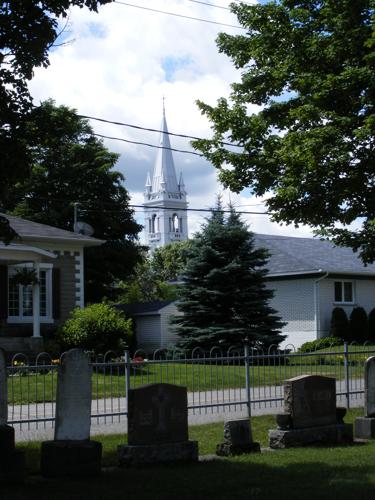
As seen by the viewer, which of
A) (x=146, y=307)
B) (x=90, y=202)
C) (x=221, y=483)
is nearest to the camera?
(x=221, y=483)

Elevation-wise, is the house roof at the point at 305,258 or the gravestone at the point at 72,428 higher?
the house roof at the point at 305,258

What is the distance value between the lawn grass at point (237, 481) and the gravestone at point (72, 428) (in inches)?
8.0

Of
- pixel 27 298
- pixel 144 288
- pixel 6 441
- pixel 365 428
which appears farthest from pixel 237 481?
pixel 144 288

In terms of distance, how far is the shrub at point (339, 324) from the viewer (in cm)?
3334

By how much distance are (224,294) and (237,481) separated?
1990 cm

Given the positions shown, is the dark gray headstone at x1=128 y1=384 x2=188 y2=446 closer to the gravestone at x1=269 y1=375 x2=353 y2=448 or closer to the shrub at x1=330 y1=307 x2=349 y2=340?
the gravestone at x1=269 y1=375 x2=353 y2=448

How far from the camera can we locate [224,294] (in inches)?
1123

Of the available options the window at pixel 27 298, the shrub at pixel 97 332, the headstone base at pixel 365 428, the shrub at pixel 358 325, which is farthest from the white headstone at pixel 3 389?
the shrub at pixel 358 325

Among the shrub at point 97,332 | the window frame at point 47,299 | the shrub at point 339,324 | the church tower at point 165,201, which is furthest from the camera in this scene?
the church tower at point 165,201

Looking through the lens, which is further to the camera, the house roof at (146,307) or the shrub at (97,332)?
the house roof at (146,307)

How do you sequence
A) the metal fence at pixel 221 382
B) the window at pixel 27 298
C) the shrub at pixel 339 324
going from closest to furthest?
the metal fence at pixel 221 382, the window at pixel 27 298, the shrub at pixel 339 324

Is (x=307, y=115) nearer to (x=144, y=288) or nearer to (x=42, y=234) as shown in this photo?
(x=42, y=234)

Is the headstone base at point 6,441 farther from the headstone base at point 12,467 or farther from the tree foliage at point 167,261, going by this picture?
the tree foliage at point 167,261

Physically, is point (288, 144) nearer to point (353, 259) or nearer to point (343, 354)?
point (343, 354)
